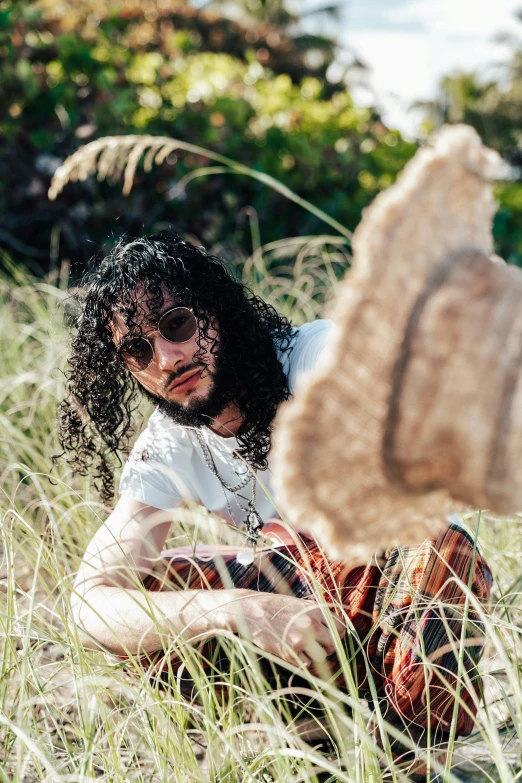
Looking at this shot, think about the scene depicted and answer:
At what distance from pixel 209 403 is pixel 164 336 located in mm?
194

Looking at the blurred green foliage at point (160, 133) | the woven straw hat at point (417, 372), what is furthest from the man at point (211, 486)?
the blurred green foliage at point (160, 133)

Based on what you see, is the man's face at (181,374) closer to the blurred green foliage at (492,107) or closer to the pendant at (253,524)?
the pendant at (253,524)

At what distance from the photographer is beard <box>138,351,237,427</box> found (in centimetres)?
164

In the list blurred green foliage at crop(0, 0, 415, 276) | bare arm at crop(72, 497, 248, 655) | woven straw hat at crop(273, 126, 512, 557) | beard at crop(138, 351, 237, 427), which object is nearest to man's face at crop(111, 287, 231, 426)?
beard at crop(138, 351, 237, 427)

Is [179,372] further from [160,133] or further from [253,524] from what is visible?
[160,133]

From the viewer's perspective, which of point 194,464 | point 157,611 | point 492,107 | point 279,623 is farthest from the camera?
point 492,107

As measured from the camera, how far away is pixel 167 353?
5.23 feet

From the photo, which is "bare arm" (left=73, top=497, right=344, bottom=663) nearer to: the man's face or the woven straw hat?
the man's face

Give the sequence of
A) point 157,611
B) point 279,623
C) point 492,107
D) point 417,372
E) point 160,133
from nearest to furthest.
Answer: point 417,372, point 279,623, point 157,611, point 160,133, point 492,107

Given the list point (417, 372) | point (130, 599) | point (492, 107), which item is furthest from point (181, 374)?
point (492, 107)

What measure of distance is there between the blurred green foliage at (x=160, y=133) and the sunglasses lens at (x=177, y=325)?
221 cm

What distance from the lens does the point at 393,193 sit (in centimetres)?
59

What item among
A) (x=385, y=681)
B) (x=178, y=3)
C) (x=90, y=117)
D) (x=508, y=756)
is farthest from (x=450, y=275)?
(x=178, y=3)

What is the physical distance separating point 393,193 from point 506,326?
0.15 m
